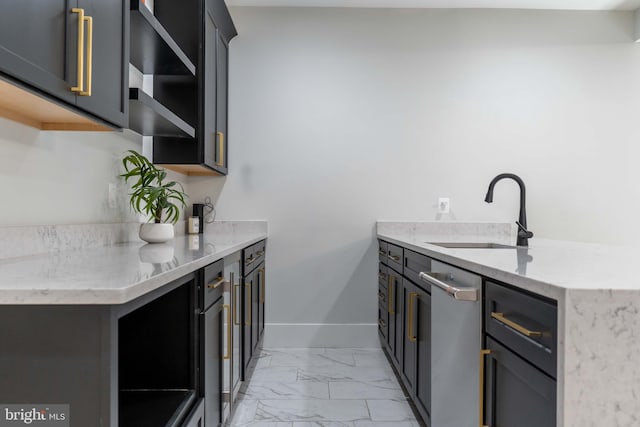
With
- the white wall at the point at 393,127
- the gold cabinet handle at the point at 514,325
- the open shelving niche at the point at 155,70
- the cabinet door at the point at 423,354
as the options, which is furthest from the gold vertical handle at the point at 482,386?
the white wall at the point at 393,127

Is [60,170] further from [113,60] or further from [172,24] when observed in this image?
[172,24]

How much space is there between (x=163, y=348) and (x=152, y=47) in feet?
4.25

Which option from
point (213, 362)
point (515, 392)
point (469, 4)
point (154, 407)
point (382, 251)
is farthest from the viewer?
point (469, 4)

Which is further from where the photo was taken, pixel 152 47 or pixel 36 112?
pixel 152 47

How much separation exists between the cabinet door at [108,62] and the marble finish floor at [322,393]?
1.47m

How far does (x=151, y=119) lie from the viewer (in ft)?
6.11

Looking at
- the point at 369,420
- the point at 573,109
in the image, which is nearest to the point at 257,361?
the point at 369,420

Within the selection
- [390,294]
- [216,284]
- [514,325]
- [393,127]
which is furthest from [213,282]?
[393,127]

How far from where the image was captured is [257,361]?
277 cm

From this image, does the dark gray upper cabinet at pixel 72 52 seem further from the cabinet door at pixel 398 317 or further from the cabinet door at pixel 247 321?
the cabinet door at pixel 398 317

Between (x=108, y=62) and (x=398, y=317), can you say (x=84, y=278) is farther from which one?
(x=398, y=317)

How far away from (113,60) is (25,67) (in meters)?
0.41

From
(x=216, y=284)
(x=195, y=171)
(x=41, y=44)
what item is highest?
(x=41, y=44)

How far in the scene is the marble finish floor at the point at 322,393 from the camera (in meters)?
1.96
